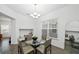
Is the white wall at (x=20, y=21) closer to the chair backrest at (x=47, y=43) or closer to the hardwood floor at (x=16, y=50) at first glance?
the hardwood floor at (x=16, y=50)

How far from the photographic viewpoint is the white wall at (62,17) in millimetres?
1951

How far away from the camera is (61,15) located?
2.00 m

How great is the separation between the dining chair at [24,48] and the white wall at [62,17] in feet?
1.70

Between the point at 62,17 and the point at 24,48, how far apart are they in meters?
1.07

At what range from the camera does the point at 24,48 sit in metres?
2.01

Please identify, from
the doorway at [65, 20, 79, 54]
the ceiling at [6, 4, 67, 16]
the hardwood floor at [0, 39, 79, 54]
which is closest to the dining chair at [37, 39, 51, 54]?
the hardwood floor at [0, 39, 79, 54]

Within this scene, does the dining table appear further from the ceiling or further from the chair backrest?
the ceiling

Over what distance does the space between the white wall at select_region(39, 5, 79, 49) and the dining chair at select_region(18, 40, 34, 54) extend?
1.70 ft

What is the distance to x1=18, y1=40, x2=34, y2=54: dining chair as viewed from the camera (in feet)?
6.53
